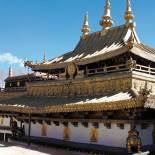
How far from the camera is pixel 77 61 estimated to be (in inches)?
847

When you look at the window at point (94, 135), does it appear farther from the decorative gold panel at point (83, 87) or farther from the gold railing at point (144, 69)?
the gold railing at point (144, 69)

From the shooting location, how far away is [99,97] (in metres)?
18.2

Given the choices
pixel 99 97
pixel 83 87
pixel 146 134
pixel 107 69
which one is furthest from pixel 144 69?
pixel 146 134

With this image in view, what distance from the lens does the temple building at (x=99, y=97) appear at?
15789 mm

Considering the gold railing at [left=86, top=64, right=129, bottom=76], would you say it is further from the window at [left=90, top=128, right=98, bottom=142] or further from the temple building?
the window at [left=90, top=128, right=98, bottom=142]

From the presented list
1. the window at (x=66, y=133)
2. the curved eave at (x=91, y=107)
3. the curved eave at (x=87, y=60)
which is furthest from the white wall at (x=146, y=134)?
the window at (x=66, y=133)

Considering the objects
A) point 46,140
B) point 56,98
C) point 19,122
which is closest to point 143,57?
point 56,98

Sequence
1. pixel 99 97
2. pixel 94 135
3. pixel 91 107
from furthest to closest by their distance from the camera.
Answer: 1. pixel 99 97
2. pixel 94 135
3. pixel 91 107

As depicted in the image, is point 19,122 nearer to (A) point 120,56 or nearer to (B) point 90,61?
(B) point 90,61

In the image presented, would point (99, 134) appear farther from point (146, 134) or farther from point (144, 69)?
point (144, 69)

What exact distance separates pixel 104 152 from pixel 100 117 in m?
2.02

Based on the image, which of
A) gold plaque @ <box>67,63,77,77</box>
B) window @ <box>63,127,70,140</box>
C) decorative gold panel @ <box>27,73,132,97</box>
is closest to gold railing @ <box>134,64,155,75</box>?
decorative gold panel @ <box>27,73,132,97</box>

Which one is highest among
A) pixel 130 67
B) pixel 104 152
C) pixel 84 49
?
pixel 84 49

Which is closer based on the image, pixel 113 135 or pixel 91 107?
pixel 91 107
